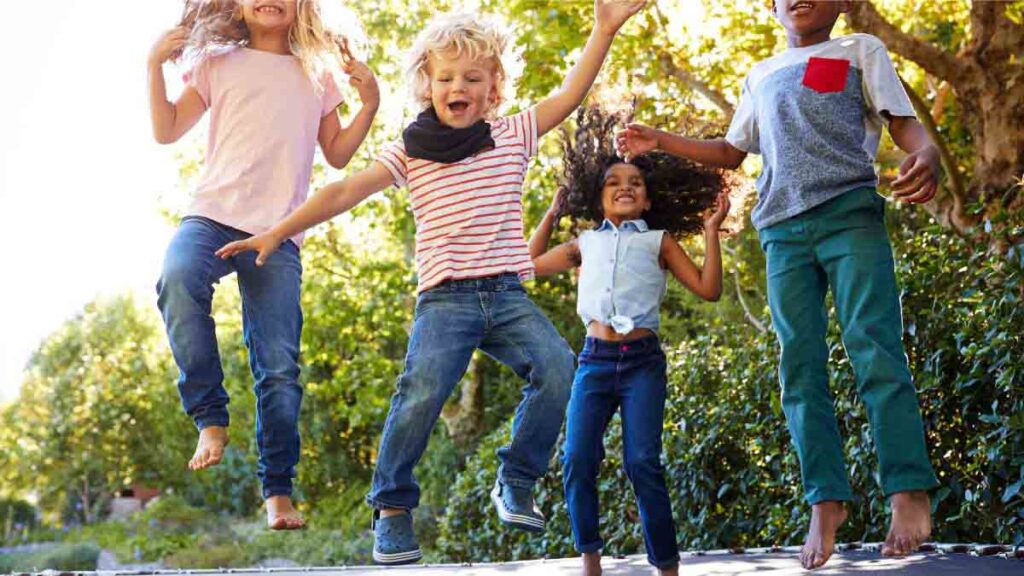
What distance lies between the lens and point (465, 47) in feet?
12.0

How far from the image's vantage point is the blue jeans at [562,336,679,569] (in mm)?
4012

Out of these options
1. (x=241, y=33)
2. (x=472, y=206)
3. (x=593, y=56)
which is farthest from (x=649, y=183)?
(x=241, y=33)

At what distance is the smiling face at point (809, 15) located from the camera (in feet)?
11.6

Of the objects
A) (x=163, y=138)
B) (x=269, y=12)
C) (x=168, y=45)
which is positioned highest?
(x=269, y=12)

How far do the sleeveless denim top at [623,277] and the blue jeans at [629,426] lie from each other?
0.28 ft

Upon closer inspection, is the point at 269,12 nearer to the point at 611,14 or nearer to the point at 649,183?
the point at 611,14

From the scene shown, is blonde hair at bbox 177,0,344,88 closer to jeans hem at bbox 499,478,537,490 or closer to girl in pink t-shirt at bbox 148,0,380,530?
girl in pink t-shirt at bbox 148,0,380,530

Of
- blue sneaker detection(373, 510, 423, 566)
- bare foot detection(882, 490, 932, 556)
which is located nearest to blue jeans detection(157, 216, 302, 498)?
blue sneaker detection(373, 510, 423, 566)

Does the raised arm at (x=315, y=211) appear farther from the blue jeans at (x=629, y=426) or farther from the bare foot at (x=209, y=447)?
the blue jeans at (x=629, y=426)

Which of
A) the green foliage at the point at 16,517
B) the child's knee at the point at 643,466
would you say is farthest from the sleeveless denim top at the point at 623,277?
the green foliage at the point at 16,517

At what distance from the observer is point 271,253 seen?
3820 mm

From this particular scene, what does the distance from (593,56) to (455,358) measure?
985mm

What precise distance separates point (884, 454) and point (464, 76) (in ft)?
5.18

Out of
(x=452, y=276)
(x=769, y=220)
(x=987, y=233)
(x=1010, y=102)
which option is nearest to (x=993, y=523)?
(x=987, y=233)
